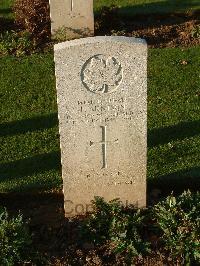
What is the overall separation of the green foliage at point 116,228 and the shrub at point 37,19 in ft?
18.0

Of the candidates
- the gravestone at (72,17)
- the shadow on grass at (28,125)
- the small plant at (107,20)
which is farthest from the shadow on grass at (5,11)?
the shadow on grass at (28,125)

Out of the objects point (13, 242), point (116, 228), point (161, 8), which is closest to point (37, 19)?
point (161, 8)

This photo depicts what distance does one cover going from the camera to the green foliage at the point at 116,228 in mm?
6027

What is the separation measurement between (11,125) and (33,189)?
168 centimetres

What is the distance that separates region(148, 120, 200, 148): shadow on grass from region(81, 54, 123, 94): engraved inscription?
7.41ft

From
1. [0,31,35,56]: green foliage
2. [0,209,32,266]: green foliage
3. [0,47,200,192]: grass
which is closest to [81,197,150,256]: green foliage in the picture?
[0,209,32,266]: green foliage

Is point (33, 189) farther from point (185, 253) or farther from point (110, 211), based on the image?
point (185, 253)

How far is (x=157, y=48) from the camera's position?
35.4 feet

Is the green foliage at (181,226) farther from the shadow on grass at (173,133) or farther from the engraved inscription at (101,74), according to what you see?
Result: the shadow on grass at (173,133)

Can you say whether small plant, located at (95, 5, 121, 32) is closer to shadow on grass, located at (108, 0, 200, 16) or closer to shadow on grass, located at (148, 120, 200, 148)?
shadow on grass, located at (108, 0, 200, 16)

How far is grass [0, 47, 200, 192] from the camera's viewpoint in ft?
24.2

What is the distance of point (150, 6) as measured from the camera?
12.7 meters

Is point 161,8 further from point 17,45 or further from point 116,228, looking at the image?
point 116,228

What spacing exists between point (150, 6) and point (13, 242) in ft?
26.5
